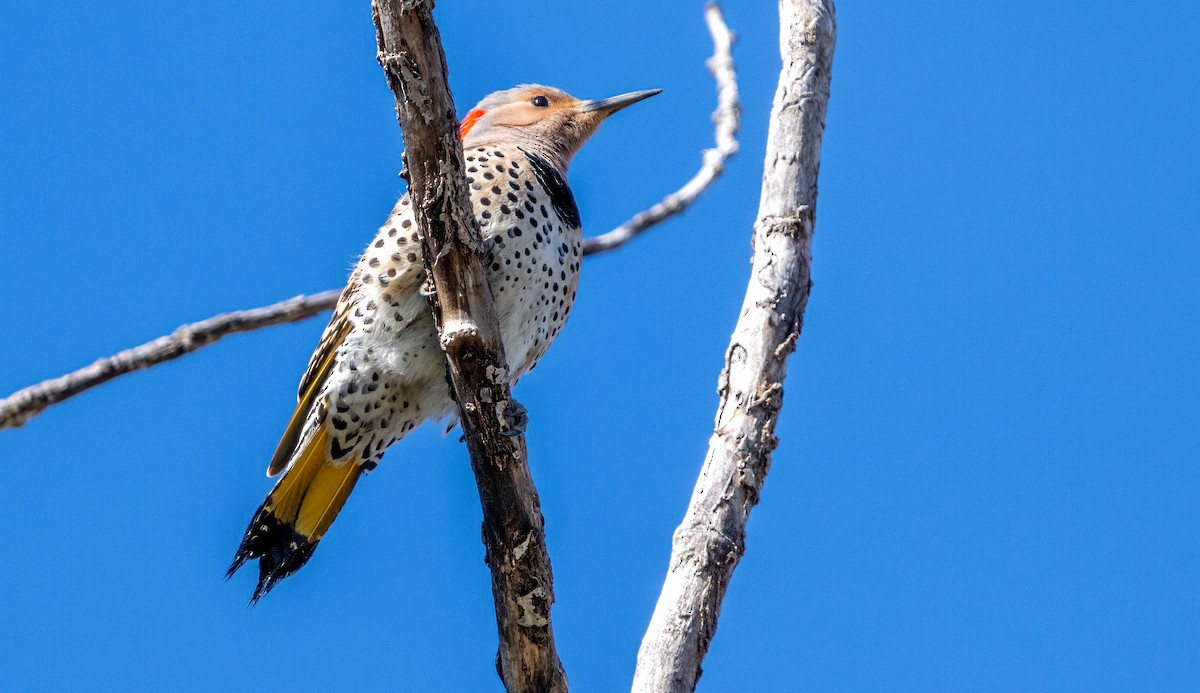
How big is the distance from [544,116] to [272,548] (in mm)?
2385

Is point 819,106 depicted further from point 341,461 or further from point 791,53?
point 341,461

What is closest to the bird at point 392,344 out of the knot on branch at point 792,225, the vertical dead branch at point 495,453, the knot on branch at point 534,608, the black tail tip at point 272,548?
the black tail tip at point 272,548

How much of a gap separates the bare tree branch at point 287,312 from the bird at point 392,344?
1.03ft

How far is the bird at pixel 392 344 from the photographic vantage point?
14.9ft

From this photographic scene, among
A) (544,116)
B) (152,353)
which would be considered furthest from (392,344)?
(544,116)

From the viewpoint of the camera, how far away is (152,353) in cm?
389

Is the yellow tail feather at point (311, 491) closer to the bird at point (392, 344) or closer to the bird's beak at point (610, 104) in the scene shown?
the bird at point (392, 344)

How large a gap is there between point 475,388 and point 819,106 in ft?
5.23

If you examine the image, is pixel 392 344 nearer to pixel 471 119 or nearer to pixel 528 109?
pixel 528 109

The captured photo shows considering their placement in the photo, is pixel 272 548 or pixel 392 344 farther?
pixel 272 548

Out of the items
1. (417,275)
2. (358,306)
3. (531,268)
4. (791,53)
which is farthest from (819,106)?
(358,306)

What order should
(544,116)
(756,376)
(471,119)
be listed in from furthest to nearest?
(471,119)
(544,116)
(756,376)

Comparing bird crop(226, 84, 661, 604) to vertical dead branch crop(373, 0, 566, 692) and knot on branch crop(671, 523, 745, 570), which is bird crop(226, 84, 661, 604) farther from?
knot on branch crop(671, 523, 745, 570)

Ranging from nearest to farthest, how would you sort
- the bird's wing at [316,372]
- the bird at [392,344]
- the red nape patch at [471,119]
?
the bird at [392,344]
the bird's wing at [316,372]
the red nape patch at [471,119]
